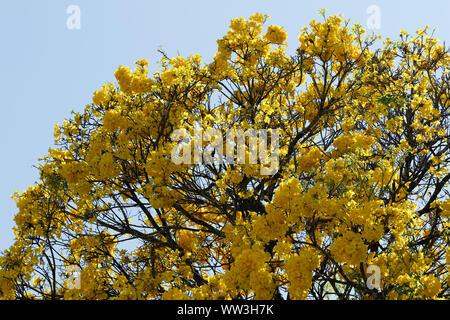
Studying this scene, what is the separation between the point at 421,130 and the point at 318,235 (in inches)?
124

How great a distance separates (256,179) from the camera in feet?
24.1

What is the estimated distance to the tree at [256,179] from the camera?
513 cm

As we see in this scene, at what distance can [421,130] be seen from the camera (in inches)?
320

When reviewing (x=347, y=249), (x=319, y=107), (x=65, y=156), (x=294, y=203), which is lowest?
(x=347, y=249)

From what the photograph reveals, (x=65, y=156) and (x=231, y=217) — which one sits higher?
(x=65, y=156)

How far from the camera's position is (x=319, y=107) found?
319 inches

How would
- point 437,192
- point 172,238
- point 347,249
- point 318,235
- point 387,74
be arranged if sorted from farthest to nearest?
1. point 387,74
2. point 437,192
3. point 172,238
4. point 318,235
5. point 347,249

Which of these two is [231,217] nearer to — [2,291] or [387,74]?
[2,291]

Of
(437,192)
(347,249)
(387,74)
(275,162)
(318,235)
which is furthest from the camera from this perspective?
(387,74)

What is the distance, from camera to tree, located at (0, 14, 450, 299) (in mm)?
5133

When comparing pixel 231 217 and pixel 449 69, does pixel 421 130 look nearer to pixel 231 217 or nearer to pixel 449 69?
pixel 449 69

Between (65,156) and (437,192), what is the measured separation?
19.9 feet
